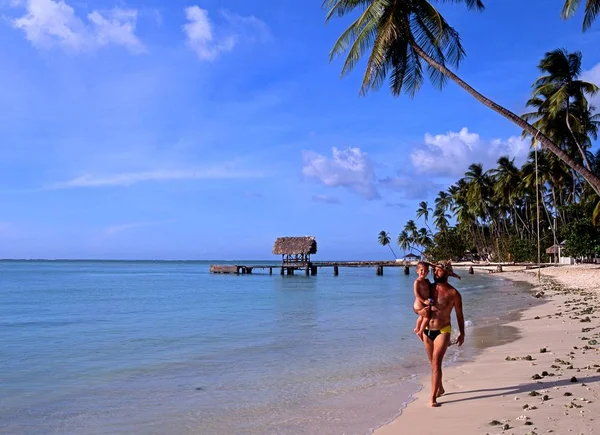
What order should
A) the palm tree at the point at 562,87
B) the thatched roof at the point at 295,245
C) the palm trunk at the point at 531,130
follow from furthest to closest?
1. the thatched roof at the point at 295,245
2. the palm tree at the point at 562,87
3. the palm trunk at the point at 531,130

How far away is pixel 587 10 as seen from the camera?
37.2ft

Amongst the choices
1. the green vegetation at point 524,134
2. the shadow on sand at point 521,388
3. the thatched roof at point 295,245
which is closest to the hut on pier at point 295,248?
the thatched roof at point 295,245

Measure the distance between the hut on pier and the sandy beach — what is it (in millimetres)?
46513

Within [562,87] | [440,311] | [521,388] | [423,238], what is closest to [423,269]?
[440,311]

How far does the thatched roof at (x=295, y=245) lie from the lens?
57531 mm

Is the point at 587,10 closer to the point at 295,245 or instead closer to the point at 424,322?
the point at 424,322

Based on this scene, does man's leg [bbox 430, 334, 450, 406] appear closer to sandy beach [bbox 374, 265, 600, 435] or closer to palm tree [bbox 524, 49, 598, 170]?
sandy beach [bbox 374, 265, 600, 435]

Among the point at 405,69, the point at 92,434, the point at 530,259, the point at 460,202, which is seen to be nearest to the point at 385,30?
the point at 405,69

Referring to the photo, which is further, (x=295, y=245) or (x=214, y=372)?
(x=295, y=245)

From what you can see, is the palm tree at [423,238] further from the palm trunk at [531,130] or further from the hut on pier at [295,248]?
the palm trunk at [531,130]

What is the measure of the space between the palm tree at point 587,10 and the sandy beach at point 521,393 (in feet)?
21.1

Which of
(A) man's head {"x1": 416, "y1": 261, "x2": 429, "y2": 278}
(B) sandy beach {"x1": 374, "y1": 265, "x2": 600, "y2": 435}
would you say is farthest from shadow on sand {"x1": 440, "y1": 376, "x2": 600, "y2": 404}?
(A) man's head {"x1": 416, "y1": 261, "x2": 429, "y2": 278}

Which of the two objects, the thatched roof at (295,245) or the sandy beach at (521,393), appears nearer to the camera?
the sandy beach at (521,393)

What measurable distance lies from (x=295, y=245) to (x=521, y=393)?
171 ft
